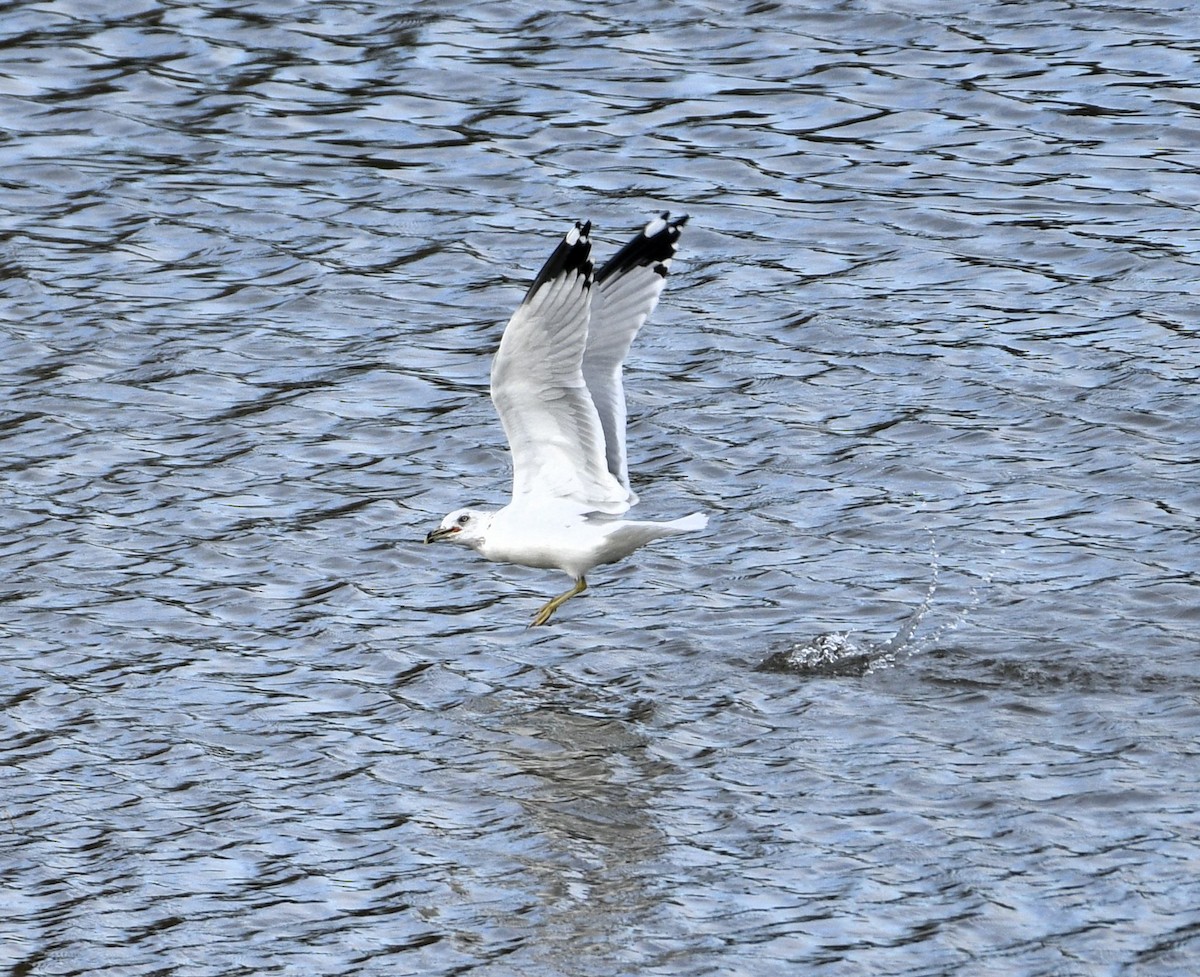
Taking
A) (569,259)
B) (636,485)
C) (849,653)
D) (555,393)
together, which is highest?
(569,259)

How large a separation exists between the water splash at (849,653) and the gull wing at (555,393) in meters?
1.05

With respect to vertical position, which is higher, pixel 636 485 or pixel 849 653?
pixel 636 485

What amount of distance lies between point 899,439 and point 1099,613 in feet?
7.43

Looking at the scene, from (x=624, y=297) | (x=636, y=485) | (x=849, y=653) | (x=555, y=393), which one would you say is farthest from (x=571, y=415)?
(x=636, y=485)

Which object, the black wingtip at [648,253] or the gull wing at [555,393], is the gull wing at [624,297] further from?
the gull wing at [555,393]

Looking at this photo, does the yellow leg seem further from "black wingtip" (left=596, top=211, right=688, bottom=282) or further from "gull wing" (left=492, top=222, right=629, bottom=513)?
"black wingtip" (left=596, top=211, right=688, bottom=282)

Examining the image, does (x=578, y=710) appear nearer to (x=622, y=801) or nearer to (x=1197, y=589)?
(x=622, y=801)

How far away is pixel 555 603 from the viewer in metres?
10.4

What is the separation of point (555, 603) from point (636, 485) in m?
1.53

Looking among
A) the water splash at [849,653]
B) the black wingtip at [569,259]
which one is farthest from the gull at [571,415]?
the water splash at [849,653]

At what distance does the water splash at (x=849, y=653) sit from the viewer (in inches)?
383

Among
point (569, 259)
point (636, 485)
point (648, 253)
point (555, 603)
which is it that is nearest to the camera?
point (569, 259)

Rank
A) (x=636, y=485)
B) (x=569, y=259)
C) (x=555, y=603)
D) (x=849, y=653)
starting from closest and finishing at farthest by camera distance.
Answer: (x=569, y=259), (x=849, y=653), (x=555, y=603), (x=636, y=485)

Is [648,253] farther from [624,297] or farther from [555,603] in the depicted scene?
[555,603]
